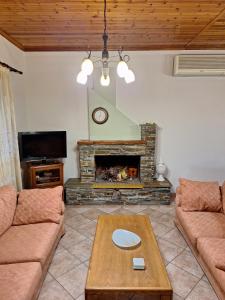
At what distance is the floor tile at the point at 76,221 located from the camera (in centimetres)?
326

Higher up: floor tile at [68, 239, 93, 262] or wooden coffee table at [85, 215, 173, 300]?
wooden coffee table at [85, 215, 173, 300]

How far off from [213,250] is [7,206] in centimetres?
216

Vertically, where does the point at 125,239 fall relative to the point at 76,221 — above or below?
above

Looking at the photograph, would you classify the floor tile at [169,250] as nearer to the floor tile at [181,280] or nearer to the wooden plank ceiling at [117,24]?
the floor tile at [181,280]

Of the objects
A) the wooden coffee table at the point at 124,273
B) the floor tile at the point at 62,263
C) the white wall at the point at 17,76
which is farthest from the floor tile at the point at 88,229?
the white wall at the point at 17,76

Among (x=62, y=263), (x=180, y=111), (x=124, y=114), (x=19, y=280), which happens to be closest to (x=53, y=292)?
(x=62, y=263)

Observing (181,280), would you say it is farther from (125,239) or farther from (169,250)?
(125,239)

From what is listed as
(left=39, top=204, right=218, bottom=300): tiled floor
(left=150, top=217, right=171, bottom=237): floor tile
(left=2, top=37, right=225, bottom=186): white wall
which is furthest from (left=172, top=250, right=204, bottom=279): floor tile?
(left=2, top=37, right=225, bottom=186): white wall

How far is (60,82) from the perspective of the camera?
4125mm

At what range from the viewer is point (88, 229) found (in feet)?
10.3

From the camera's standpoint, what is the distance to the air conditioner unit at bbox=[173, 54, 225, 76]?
3.90 meters

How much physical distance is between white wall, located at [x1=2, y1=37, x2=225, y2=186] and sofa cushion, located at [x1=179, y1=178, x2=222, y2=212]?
4.78 ft

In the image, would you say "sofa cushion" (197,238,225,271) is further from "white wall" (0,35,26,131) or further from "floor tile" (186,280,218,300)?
"white wall" (0,35,26,131)

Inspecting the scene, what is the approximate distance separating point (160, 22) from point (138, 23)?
0.28 m
